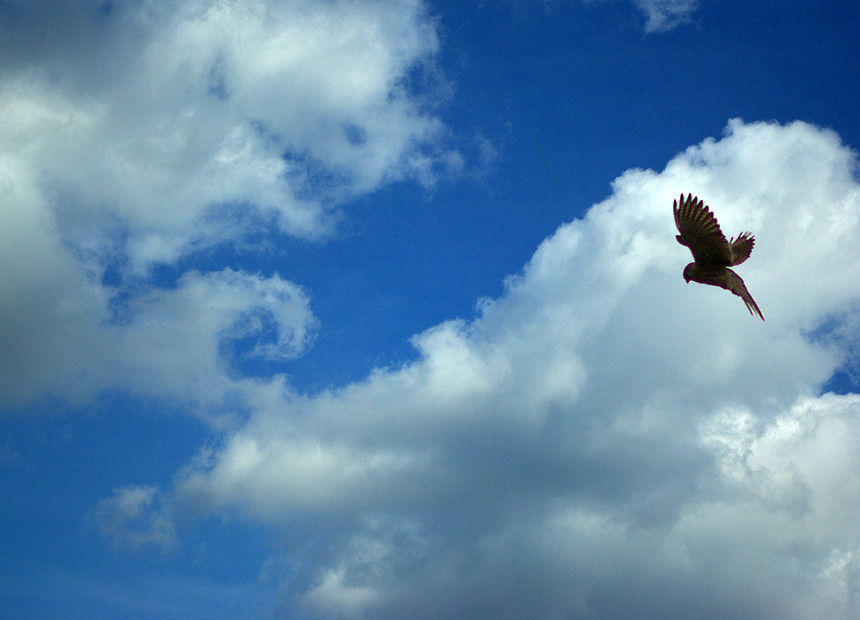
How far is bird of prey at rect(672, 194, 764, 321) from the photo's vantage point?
24.9m

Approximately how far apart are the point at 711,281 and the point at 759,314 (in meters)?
2.03

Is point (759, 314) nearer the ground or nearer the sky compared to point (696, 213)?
nearer the ground

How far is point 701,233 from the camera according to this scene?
25.2 metres

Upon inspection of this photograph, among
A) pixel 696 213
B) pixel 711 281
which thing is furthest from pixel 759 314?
pixel 696 213

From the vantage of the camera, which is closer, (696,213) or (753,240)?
(696,213)

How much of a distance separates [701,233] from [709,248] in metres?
0.67

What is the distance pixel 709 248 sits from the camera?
1001 inches

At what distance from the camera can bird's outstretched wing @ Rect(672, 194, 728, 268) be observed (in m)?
24.8

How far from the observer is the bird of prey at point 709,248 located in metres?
24.9

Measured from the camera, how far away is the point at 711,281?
2638 cm

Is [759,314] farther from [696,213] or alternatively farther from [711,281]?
[696,213]

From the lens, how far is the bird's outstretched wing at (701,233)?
24.8m

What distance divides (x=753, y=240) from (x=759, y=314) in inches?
123
